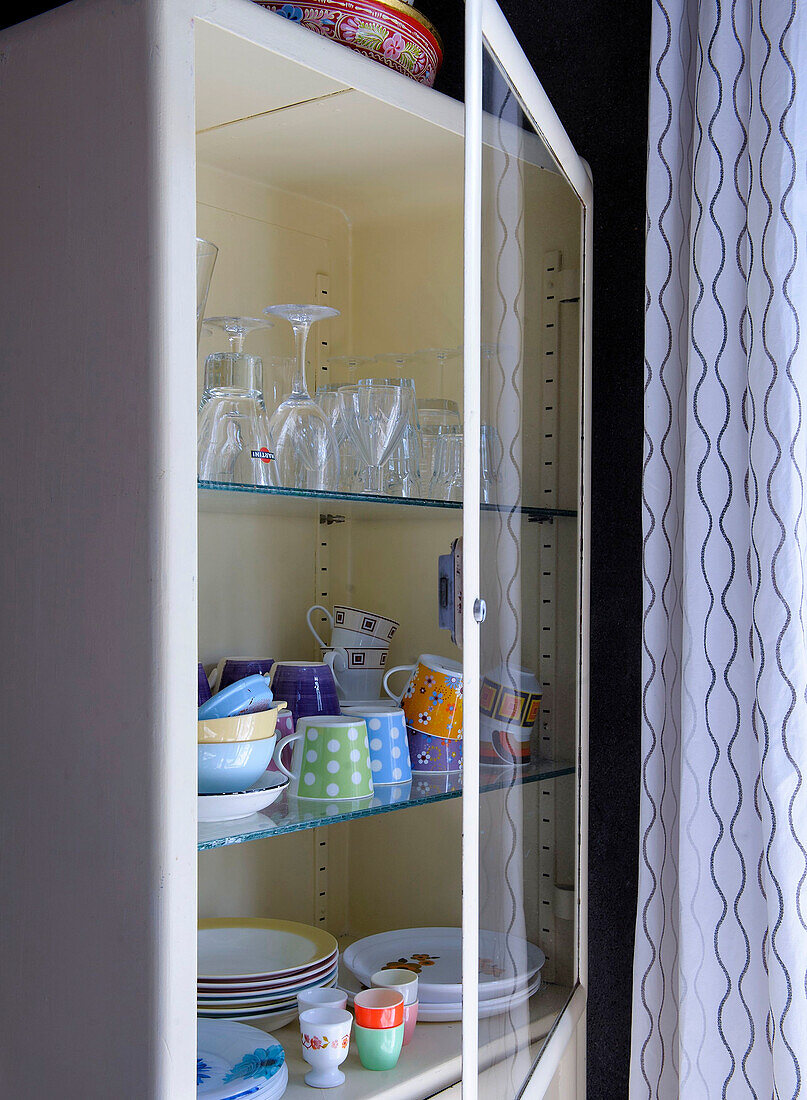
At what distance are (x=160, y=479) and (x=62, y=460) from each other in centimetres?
14

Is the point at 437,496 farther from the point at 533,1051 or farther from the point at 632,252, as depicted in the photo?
the point at 533,1051

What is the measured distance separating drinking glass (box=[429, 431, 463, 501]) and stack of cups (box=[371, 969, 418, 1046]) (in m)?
0.59

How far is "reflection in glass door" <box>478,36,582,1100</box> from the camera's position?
0.94m

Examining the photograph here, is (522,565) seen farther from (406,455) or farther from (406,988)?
(406,988)

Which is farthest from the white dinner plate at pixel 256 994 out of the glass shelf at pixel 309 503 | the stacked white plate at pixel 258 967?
the glass shelf at pixel 309 503

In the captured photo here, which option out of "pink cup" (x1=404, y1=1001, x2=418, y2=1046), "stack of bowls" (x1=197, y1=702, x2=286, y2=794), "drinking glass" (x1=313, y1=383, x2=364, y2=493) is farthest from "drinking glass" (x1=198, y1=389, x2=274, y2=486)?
"pink cup" (x1=404, y1=1001, x2=418, y2=1046)

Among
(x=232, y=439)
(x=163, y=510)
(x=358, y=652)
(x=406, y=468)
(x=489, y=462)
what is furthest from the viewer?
(x=358, y=652)

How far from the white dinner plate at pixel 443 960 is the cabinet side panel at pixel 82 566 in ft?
1.00

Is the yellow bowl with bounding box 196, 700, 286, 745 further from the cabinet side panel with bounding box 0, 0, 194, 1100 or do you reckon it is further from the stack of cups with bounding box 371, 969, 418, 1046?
the stack of cups with bounding box 371, 969, 418, 1046

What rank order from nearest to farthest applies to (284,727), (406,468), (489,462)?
(489,462), (284,727), (406,468)

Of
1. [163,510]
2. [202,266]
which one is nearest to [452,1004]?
[163,510]

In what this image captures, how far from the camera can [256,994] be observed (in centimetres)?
117

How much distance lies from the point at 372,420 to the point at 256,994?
693 millimetres

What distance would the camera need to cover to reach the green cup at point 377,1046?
1.10 meters
